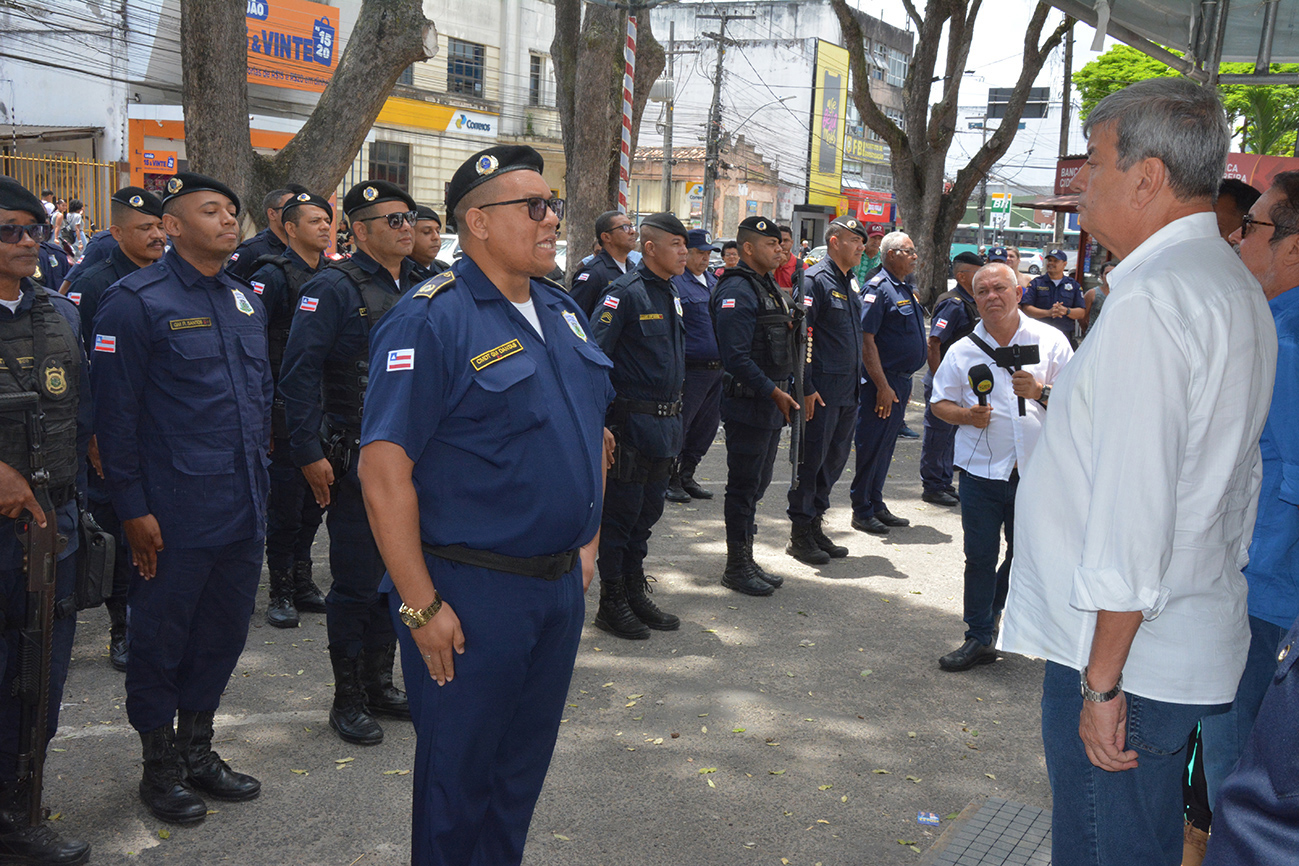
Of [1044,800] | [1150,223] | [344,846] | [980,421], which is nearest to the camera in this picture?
[1150,223]

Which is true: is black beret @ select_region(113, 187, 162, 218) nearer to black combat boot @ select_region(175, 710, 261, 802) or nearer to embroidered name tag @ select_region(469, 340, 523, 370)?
black combat boot @ select_region(175, 710, 261, 802)

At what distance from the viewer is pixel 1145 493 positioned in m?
2.02

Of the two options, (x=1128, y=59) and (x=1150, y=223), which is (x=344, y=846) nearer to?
(x=1150, y=223)

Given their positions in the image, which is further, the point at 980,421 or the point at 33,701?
the point at 980,421

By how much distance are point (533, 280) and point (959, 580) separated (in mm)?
4743

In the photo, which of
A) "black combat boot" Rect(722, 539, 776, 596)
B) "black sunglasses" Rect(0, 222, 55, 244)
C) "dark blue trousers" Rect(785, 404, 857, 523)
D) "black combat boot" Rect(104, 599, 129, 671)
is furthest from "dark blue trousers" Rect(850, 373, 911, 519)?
"black sunglasses" Rect(0, 222, 55, 244)

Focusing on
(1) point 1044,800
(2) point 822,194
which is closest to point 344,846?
(1) point 1044,800

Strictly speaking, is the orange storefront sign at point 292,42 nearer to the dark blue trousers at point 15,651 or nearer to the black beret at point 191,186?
the black beret at point 191,186

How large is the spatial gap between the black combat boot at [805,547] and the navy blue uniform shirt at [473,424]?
15.2ft

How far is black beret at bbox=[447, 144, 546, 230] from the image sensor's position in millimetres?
2750

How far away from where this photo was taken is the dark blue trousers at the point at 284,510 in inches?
223

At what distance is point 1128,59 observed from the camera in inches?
1177

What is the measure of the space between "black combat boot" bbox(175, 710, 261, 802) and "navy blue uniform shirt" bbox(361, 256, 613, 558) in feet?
5.84

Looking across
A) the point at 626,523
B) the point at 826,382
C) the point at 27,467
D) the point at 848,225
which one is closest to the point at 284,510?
the point at 626,523
